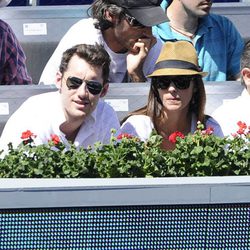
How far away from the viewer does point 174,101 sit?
5535mm

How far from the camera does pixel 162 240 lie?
3.68 metres

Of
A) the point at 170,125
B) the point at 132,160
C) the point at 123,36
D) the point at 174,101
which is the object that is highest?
the point at 123,36

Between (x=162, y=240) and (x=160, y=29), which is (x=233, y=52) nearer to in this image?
(x=160, y=29)

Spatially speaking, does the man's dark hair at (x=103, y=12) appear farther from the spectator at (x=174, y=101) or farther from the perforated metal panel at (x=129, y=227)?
the perforated metal panel at (x=129, y=227)

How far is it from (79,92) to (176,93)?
1.83ft

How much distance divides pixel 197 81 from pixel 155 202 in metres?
2.13

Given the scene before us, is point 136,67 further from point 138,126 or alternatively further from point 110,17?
point 138,126

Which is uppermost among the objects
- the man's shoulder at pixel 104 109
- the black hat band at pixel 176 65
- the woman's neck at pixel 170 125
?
the black hat band at pixel 176 65

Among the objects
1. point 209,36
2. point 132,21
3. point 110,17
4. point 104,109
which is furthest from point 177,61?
point 209,36

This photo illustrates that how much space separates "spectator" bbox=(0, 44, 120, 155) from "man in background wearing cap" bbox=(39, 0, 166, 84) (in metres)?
0.64

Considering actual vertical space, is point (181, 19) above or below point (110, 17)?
below

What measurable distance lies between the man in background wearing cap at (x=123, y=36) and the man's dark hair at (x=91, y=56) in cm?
62

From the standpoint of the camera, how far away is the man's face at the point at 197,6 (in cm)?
657

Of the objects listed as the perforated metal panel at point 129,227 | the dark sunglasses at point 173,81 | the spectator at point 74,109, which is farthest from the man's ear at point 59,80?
the perforated metal panel at point 129,227
